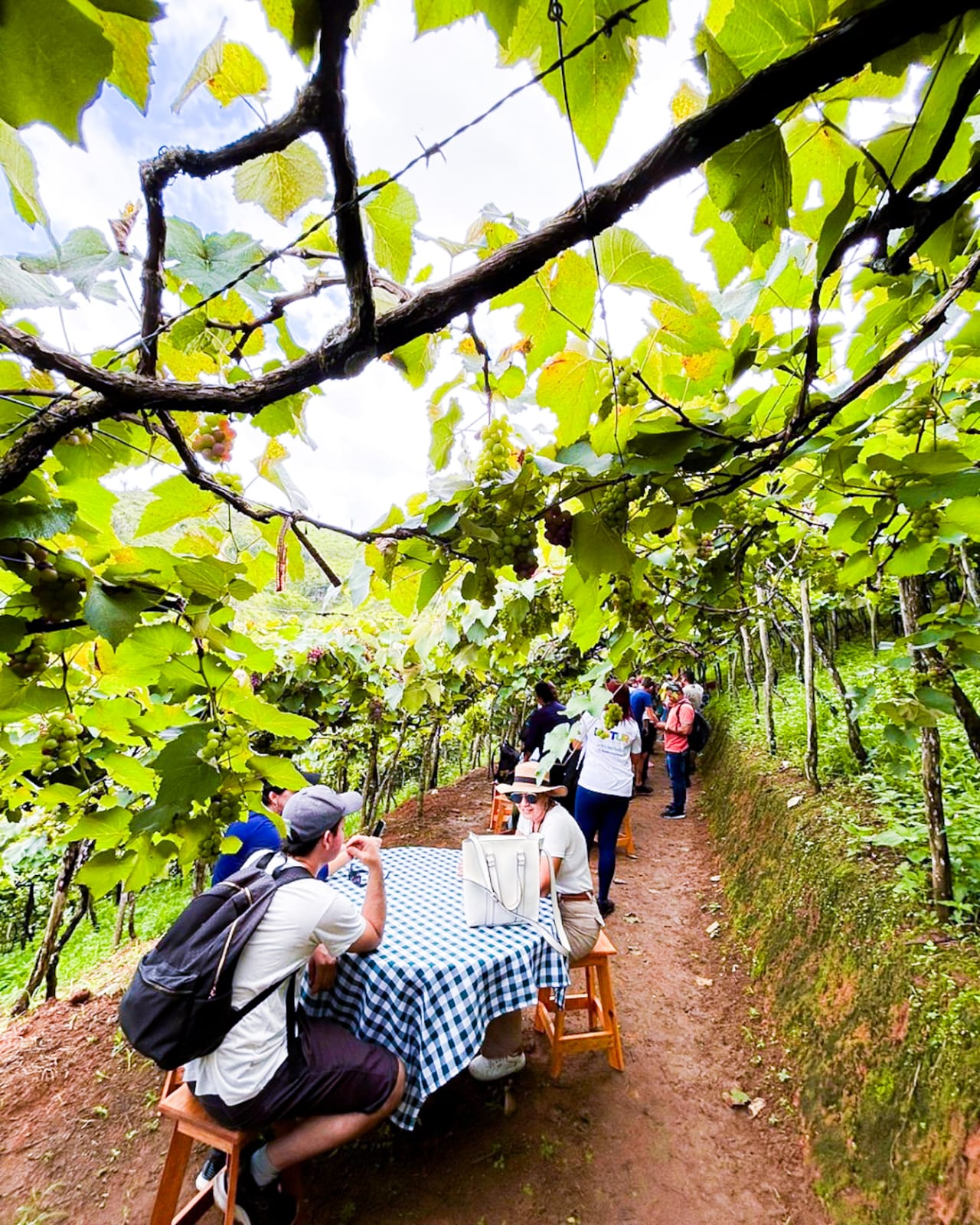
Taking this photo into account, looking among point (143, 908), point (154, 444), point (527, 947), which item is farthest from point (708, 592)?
point (143, 908)

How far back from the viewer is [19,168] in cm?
56

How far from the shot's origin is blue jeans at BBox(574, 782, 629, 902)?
494cm

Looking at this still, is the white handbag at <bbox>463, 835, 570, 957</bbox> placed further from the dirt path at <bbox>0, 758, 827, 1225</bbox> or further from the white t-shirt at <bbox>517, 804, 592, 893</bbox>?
the dirt path at <bbox>0, 758, 827, 1225</bbox>

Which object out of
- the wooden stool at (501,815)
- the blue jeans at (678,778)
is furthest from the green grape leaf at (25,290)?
the blue jeans at (678,778)

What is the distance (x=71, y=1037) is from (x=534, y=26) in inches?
202

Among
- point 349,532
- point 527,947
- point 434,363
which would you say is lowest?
point 527,947

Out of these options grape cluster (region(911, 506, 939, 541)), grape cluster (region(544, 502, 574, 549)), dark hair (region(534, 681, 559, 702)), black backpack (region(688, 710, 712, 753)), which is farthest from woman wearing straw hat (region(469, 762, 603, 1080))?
black backpack (region(688, 710, 712, 753))

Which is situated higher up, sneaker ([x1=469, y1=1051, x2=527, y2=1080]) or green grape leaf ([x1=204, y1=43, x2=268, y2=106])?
green grape leaf ([x1=204, y1=43, x2=268, y2=106])

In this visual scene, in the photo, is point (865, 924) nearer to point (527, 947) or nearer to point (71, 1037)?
point (527, 947)

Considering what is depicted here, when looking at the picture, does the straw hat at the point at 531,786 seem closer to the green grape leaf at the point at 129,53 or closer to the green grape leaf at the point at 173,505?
the green grape leaf at the point at 173,505

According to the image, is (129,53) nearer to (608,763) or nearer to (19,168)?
(19,168)

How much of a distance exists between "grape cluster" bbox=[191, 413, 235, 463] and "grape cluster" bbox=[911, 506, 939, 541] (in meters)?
1.81

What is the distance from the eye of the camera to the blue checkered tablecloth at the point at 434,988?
2.45 m

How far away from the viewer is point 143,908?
8.96 metres
